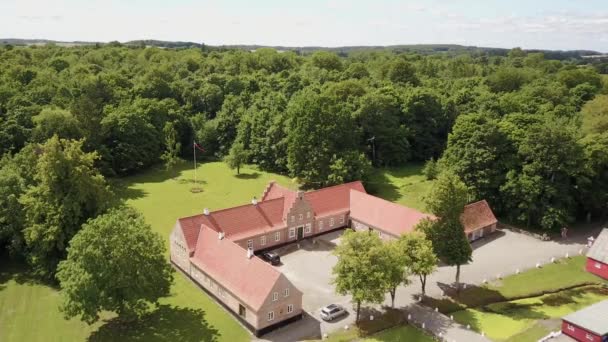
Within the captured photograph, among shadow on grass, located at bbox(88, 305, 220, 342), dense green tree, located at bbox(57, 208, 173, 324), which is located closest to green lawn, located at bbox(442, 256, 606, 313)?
shadow on grass, located at bbox(88, 305, 220, 342)

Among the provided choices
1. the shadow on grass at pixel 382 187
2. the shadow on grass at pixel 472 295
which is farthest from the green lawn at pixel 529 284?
the shadow on grass at pixel 382 187

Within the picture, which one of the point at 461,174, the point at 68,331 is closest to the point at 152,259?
the point at 68,331

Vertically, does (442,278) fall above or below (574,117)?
below

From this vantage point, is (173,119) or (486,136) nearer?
(486,136)

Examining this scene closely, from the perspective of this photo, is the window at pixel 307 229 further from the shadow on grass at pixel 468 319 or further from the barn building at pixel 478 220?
the shadow on grass at pixel 468 319

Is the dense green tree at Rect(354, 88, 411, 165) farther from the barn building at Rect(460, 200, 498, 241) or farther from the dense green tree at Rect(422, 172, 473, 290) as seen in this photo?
the dense green tree at Rect(422, 172, 473, 290)

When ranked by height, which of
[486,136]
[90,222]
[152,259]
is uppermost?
[486,136]

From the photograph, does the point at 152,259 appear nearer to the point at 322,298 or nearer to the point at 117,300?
→ the point at 117,300
